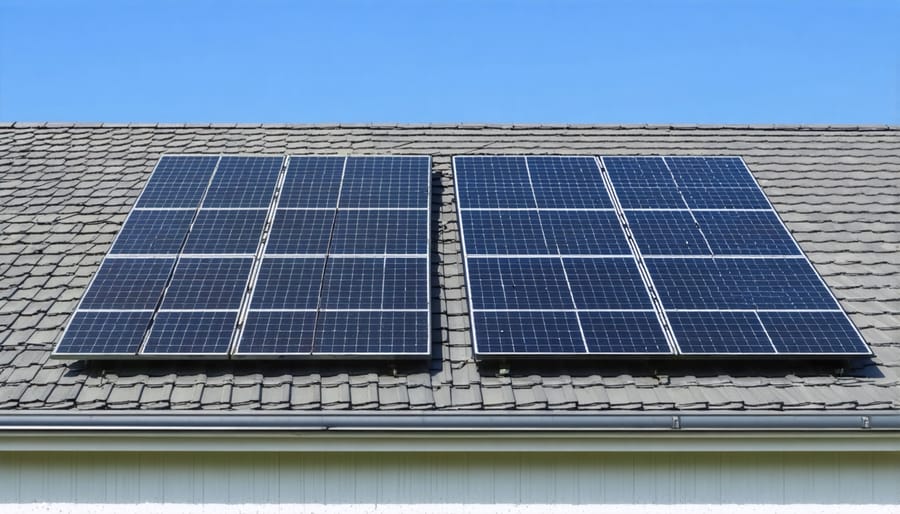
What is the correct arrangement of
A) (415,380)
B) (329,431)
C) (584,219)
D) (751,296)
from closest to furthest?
(329,431), (415,380), (751,296), (584,219)

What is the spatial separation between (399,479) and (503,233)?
2778 millimetres

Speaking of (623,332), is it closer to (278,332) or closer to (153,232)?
(278,332)

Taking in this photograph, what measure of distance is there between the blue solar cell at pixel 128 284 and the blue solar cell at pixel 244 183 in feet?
3.95

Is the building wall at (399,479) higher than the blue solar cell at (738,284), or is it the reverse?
the blue solar cell at (738,284)

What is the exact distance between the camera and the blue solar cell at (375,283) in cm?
739

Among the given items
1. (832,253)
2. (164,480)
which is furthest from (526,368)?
(832,253)

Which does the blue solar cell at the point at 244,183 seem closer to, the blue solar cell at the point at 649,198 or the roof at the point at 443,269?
the roof at the point at 443,269

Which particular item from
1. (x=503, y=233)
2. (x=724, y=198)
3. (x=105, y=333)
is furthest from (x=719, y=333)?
(x=105, y=333)

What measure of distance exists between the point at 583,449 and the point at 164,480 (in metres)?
2.99

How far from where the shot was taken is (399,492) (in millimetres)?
6539

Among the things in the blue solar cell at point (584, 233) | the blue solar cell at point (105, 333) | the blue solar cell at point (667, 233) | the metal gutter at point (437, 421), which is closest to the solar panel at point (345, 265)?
the metal gutter at point (437, 421)

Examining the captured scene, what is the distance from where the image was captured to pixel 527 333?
23.2ft

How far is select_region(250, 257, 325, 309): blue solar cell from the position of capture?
7.38 meters
